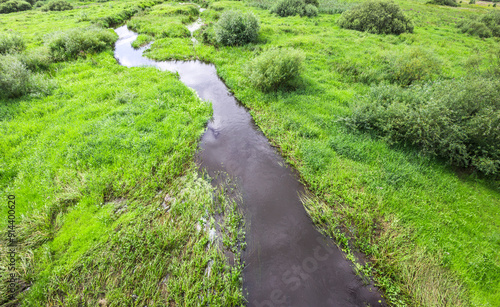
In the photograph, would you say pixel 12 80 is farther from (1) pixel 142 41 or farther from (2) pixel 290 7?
(2) pixel 290 7

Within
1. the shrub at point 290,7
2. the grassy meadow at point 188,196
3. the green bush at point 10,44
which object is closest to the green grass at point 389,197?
the grassy meadow at point 188,196

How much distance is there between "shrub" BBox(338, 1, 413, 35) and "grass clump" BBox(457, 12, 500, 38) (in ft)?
32.0

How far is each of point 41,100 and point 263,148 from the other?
13.9 meters

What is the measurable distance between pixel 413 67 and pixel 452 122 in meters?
6.95

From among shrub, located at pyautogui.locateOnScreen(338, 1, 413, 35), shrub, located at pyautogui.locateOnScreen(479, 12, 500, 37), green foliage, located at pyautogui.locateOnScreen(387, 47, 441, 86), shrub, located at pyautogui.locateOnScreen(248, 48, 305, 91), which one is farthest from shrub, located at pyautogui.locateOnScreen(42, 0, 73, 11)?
shrub, located at pyautogui.locateOnScreen(479, 12, 500, 37)

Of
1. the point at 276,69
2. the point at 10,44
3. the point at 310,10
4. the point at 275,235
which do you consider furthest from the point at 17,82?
the point at 310,10

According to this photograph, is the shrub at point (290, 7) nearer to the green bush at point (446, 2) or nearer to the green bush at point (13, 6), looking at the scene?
the green bush at point (446, 2)

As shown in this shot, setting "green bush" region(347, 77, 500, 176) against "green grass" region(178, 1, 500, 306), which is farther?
"green bush" region(347, 77, 500, 176)

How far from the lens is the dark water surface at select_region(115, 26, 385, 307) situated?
217 inches

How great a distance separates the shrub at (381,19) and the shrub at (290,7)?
9.36 m

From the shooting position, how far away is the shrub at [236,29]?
2052 cm

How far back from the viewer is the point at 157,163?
9.06 meters

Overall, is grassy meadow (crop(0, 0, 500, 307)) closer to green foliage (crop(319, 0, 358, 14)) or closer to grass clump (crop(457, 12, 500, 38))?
grass clump (crop(457, 12, 500, 38))

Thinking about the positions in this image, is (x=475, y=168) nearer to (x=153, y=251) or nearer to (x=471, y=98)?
(x=471, y=98)
